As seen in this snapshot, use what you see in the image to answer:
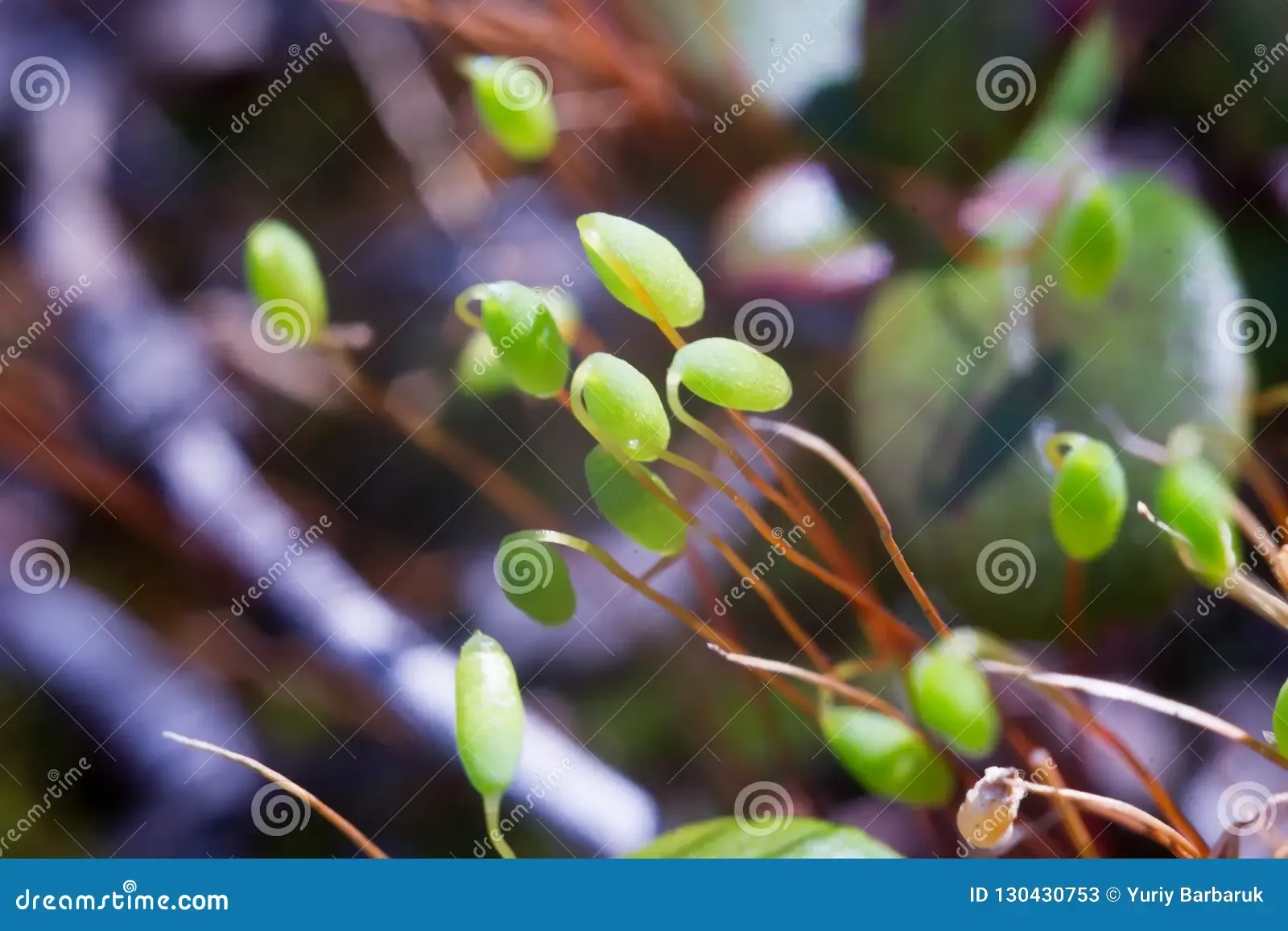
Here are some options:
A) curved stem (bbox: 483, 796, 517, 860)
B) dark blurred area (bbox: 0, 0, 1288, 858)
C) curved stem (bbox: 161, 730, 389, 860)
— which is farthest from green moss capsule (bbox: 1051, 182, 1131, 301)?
curved stem (bbox: 161, 730, 389, 860)

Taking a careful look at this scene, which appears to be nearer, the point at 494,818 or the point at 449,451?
the point at 494,818

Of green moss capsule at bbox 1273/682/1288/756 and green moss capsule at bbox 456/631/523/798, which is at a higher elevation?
green moss capsule at bbox 1273/682/1288/756

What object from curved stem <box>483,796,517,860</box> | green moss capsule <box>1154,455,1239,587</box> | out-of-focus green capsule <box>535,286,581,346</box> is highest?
green moss capsule <box>1154,455,1239,587</box>

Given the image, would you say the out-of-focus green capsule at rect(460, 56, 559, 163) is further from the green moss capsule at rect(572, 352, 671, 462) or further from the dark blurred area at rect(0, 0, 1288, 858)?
the green moss capsule at rect(572, 352, 671, 462)

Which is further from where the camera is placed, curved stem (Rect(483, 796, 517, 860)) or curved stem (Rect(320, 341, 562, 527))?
curved stem (Rect(320, 341, 562, 527))

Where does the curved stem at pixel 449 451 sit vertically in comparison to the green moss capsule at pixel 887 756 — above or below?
below

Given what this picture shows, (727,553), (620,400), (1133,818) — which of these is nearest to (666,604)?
(727,553)

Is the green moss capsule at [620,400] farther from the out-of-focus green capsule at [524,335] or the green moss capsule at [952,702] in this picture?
the green moss capsule at [952,702]

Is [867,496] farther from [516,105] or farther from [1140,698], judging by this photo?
[516,105]
